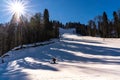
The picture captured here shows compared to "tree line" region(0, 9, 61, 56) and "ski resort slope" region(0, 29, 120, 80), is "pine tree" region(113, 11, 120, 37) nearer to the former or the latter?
"tree line" region(0, 9, 61, 56)

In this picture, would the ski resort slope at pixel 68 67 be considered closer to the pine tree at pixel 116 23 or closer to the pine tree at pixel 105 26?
the pine tree at pixel 116 23

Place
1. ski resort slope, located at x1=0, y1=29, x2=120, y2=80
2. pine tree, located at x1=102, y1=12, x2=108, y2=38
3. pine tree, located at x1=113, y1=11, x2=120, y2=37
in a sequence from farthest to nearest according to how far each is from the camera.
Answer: pine tree, located at x1=102, y1=12, x2=108, y2=38 < pine tree, located at x1=113, y1=11, x2=120, y2=37 < ski resort slope, located at x1=0, y1=29, x2=120, y2=80

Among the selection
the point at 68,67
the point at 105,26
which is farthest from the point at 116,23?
the point at 68,67

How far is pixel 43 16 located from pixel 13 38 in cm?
1893

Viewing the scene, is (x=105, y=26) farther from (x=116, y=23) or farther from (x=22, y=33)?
(x=22, y=33)

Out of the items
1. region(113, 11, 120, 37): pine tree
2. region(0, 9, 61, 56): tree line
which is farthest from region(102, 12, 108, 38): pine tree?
region(0, 9, 61, 56): tree line

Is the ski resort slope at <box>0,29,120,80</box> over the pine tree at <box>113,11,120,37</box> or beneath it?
beneath

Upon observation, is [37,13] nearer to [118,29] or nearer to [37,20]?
[37,20]

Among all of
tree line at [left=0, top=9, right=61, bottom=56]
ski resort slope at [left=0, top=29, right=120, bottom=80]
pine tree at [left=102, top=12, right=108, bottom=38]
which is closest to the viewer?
ski resort slope at [left=0, top=29, right=120, bottom=80]

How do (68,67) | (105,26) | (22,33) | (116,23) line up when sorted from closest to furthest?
(68,67), (22,33), (116,23), (105,26)

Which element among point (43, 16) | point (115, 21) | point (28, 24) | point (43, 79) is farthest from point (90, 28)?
point (43, 79)

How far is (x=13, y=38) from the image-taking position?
89.5m

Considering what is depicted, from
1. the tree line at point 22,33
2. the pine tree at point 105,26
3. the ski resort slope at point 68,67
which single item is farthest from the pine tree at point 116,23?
the ski resort slope at point 68,67

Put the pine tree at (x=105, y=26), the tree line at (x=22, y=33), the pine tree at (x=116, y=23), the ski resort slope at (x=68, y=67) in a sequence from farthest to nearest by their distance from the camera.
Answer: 1. the pine tree at (x=105, y=26)
2. the pine tree at (x=116, y=23)
3. the tree line at (x=22, y=33)
4. the ski resort slope at (x=68, y=67)
